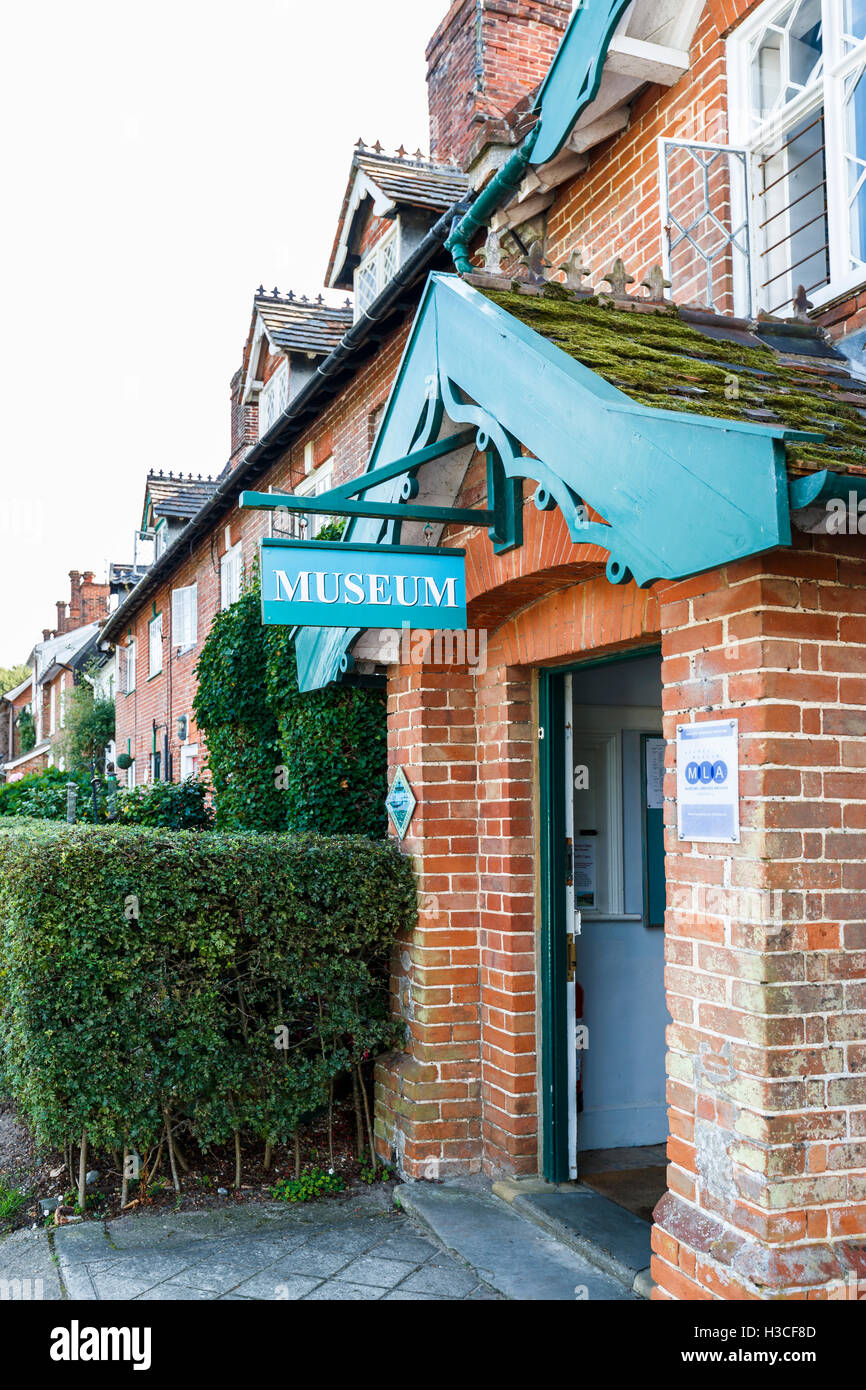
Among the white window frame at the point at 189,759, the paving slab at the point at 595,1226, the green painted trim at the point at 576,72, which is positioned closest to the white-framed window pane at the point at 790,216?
the green painted trim at the point at 576,72

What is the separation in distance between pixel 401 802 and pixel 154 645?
17.3 m

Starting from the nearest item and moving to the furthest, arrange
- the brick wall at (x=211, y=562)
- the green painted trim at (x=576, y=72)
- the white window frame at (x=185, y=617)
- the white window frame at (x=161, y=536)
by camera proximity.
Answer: the green painted trim at (x=576, y=72), the brick wall at (x=211, y=562), the white window frame at (x=185, y=617), the white window frame at (x=161, y=536)

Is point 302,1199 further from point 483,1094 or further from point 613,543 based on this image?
point 613,543

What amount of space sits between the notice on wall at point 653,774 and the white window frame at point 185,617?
13.1 metres

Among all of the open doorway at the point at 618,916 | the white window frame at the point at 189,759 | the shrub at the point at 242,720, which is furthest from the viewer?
the white window frame at the point at 189,759

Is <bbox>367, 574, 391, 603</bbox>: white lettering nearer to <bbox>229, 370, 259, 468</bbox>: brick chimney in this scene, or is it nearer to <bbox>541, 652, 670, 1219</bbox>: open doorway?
<bbox>541, 652, 670, 1219</bbox>: open doorway

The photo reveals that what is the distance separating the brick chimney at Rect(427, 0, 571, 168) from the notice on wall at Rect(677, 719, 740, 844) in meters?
8.88

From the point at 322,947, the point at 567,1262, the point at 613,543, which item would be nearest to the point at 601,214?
the point at 613,543

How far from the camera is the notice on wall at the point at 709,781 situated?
129 inches

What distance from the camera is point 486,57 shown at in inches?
428

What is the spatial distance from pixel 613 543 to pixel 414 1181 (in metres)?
3.68

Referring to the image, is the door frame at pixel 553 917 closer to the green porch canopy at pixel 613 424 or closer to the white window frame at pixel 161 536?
the green porch canopy at pixel 613 424

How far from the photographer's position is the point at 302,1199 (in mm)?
5516

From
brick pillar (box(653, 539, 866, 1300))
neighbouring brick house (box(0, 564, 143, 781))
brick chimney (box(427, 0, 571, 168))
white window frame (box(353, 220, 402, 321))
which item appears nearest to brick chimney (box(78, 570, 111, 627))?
neighbouring brick house (box(0, 564, 143, 781))
